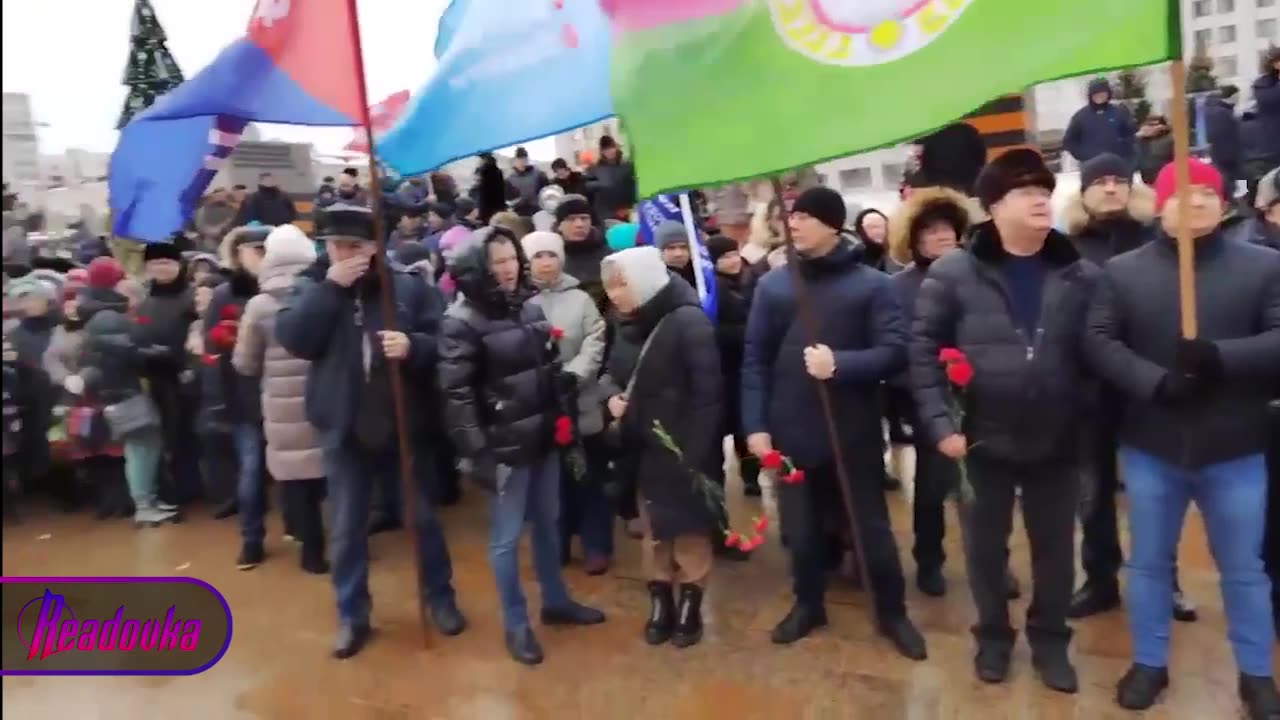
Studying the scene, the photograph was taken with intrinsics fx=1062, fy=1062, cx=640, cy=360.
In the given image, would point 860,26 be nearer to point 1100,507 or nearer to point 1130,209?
point 1130,209

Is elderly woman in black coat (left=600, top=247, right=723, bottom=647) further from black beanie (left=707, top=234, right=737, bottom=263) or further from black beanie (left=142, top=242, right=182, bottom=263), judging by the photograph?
black beanie (left=142, top=242, right=182, bottom=263)

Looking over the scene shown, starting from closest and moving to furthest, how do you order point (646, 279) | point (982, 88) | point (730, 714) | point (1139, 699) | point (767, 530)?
point (982, 88), point (1139, 699), point (730, 714), point (646, 279), point (767, 530)

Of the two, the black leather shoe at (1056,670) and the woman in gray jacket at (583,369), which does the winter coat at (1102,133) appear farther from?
the black leather shoe at (1056,670)

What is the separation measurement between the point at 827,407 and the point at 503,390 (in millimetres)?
1368

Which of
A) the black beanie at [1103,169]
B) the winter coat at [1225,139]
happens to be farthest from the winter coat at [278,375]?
the winter coat at [1225,139]

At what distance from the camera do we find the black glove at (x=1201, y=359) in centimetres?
331

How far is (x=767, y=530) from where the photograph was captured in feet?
20.2

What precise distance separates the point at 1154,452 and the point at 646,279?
6.78ft

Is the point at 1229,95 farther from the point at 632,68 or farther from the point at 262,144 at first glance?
the point at 262,144

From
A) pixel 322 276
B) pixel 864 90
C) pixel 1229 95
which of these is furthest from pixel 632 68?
pixel 1229 95

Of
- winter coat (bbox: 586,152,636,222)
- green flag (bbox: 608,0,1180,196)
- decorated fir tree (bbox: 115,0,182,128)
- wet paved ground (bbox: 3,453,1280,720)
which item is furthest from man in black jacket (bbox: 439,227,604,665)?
winter coat (bbox: 586,152,636,222)

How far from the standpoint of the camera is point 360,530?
488cm

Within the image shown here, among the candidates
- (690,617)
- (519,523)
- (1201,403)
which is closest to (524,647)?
(519,523)

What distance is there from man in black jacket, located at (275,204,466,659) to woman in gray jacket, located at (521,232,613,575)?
68 cm
